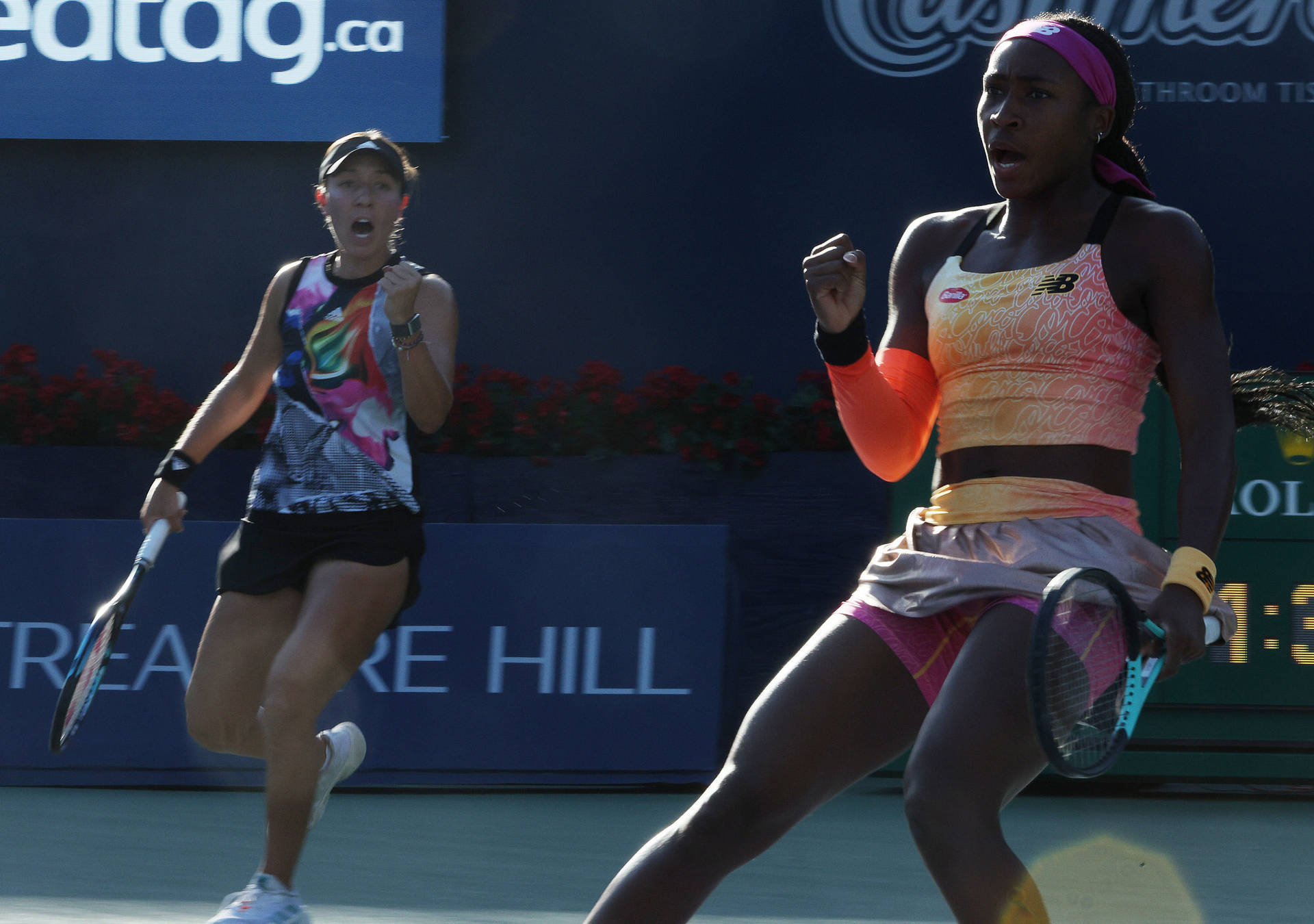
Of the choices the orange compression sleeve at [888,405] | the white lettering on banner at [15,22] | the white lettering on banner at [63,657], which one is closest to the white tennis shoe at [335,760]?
the orange compression sleeve at [888,405]

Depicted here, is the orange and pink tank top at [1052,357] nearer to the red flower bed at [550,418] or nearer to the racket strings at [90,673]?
the racket strings at [90,673]

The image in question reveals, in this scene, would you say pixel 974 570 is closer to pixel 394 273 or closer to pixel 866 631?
pixel 866 631

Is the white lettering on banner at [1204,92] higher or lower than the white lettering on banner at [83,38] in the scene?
lower

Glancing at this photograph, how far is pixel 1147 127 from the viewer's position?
333 inches

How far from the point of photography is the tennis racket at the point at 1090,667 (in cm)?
222

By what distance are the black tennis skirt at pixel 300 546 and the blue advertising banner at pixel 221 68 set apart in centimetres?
498

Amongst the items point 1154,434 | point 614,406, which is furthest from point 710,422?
point 1154,434

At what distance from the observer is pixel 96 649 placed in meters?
3.70

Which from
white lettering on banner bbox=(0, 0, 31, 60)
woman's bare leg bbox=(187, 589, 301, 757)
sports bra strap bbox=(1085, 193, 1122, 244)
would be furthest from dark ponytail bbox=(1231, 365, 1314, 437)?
white lettering on banner bbox=(0, 0, 31, 60)

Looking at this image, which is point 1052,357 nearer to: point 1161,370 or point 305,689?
point 1161,370

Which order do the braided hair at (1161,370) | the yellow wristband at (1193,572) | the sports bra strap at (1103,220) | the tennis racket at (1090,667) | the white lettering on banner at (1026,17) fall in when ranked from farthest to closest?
the white lettering on banner at (1026,17), the braided hair at (1161,370), the sports bra strap at (1103,220), the yellow wristband at (1193,572), the tennis racket at (1090,667)

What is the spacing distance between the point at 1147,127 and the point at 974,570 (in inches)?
258

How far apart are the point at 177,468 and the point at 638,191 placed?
4.96m

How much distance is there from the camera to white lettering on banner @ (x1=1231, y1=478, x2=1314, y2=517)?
5852 mm
